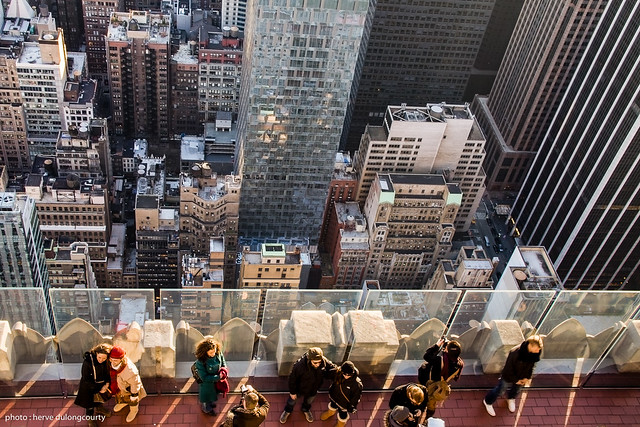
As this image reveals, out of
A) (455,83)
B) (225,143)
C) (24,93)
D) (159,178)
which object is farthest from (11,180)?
(455,83)

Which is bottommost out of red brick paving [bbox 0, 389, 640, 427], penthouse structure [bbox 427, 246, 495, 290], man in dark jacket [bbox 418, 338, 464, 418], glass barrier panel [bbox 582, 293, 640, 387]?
penthouse structure [bbox 427, 246, 495, 290]

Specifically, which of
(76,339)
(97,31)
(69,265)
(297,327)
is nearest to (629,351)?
(297,327)

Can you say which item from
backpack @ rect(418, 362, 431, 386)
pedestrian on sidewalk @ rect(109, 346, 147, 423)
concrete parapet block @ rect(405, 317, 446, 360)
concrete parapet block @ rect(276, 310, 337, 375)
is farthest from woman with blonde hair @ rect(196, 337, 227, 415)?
concrete parapet block @ rect(405, 317, 446, 360)

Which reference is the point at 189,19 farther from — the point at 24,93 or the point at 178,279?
the point at 178,279

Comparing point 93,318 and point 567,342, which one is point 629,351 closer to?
point 567,342

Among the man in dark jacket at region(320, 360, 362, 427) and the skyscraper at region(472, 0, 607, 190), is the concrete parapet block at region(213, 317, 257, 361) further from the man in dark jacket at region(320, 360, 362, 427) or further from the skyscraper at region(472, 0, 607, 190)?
the skyscraper at region(472, 0, 607, 190)

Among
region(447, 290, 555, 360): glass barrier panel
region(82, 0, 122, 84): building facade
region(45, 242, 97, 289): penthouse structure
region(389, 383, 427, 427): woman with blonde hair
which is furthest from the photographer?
region(82, 0, 122, 84): building facade

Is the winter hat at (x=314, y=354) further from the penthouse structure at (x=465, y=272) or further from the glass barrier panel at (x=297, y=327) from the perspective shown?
the penthouse structure at (x=465, y=272)
